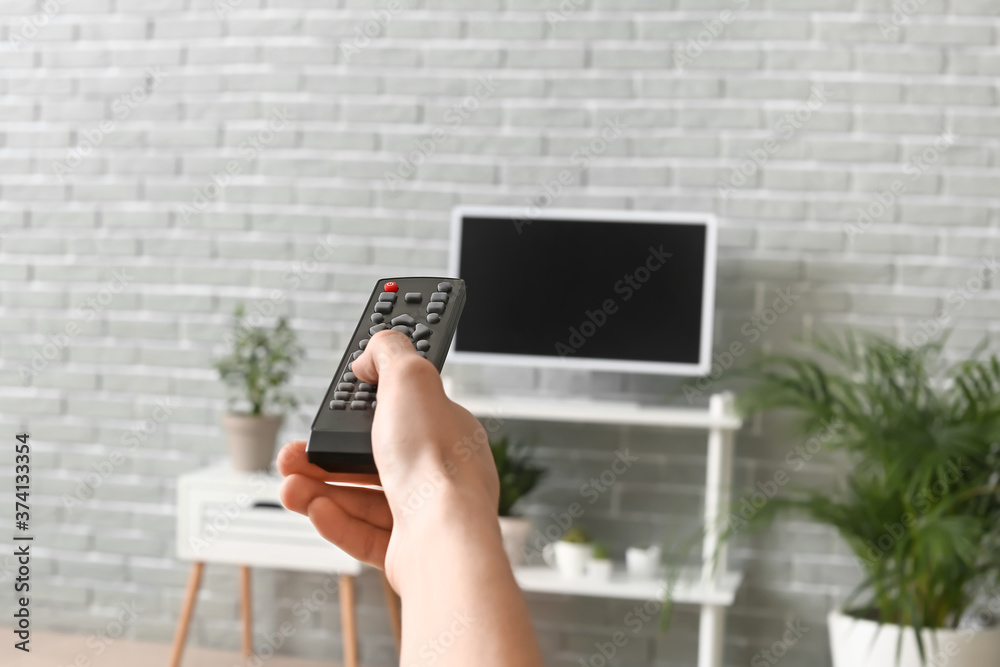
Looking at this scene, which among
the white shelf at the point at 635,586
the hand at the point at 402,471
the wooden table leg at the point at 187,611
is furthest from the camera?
the wooden table leg at the point at 187,611

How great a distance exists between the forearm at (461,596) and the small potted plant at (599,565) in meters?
1.67

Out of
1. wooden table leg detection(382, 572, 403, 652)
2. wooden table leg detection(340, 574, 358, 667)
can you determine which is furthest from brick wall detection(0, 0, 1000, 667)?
wooden table leg detection(340, 574, 358, 667)

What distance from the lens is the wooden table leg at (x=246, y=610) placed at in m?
2.62

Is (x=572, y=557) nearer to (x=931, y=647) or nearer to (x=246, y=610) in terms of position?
(x=931, y=647)

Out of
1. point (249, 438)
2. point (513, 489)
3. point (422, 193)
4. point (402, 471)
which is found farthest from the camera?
point (422, 193)

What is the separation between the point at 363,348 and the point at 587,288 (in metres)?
1.48

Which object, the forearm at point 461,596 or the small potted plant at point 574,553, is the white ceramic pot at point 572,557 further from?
the forearm at point 461,596

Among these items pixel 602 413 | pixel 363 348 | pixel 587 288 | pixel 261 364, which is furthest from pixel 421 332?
pixel 261 364

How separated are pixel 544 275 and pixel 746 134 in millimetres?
658

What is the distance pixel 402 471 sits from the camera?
2.48 feet

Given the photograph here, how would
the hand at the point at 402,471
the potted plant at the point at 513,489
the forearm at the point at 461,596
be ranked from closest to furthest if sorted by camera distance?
the forearm at the point at 461,596 → the hand at the point at 402,471 → the potted plant at the point at 513,489

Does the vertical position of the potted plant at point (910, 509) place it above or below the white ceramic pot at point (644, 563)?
above

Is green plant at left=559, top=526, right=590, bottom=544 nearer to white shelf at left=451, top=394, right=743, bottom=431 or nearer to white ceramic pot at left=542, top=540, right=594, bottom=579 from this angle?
white ceramic pot at left=542, top=540, right=594, bottom=579

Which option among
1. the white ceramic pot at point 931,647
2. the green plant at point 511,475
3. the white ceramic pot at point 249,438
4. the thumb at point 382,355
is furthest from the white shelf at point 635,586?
the thumb at point 382,355
